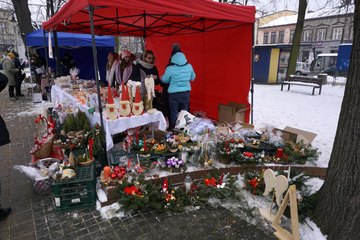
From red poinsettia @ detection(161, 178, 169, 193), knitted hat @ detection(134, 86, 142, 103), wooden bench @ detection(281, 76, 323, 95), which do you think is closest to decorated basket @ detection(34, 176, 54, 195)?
red poinsettia @ detection(161, 178, 169, 193)

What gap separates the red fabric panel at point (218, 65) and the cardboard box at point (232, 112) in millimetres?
214

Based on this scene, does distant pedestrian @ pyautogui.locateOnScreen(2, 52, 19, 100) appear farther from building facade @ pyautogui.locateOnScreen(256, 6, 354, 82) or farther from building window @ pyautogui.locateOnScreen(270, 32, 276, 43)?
building window @ pyautogui.locateOnScreen(270, 32, 276, 43)

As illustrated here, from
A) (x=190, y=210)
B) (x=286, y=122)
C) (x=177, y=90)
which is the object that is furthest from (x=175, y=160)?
(x=286, y=122)

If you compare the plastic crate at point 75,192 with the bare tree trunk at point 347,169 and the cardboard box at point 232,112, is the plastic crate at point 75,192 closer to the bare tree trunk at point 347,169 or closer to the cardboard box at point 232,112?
the bare tree trunk at point 347,169

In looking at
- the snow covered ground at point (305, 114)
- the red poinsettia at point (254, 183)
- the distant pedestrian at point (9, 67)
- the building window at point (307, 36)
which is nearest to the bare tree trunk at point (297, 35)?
the snow covered ground at point (305, 114)

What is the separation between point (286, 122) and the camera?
634cm

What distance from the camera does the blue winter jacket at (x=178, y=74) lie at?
16.2 feet

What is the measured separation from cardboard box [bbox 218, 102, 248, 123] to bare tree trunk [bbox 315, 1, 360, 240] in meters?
3.03

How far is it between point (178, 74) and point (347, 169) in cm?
335

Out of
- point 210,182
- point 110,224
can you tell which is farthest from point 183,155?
point 110,224

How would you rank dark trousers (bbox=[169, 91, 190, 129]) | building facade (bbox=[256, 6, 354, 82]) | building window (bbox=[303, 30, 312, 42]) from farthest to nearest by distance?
building window (bbox=[303, 30, 312, 42]) → building facade (bbox=[256, 6, 354, 82]) → dark trousers (bbox=[169, 91, 190, 129])

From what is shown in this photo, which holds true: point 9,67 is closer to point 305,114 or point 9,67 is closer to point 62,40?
point 62,40

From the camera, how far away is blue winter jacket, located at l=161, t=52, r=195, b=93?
4945mm

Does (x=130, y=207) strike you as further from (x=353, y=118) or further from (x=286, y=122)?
(x=286, y=122)
